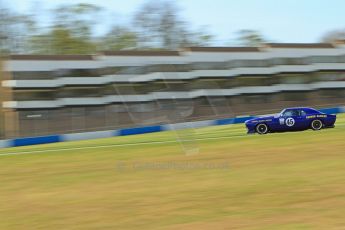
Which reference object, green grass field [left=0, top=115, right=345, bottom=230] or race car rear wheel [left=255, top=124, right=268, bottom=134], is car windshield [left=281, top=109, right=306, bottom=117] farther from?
green grass field [left=0, top=115, right=345, bottom=230]

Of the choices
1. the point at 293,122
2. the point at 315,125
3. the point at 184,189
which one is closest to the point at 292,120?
the point at 293,122

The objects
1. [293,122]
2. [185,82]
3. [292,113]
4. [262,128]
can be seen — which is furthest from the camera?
[185,82]

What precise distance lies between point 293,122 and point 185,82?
1956 cm

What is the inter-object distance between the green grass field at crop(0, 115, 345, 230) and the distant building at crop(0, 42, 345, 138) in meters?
18.8

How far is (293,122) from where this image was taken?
1798 cm

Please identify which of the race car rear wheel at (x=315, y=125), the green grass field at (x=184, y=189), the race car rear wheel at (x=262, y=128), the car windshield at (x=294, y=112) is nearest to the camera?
the green grass field at (x=184, y=189)

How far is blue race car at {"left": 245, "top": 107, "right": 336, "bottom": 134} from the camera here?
18.0 m

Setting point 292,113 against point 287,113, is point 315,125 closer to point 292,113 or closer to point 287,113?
point 292,113

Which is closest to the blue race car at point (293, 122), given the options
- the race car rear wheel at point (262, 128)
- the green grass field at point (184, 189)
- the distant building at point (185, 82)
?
the race car rear wheel at point (262, 128)

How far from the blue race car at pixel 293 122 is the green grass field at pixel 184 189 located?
3.67 m

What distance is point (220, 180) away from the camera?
901 cm

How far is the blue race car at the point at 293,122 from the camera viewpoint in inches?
707

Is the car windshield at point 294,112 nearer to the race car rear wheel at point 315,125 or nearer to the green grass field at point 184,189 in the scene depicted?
the race car rear wheel at point 315,125

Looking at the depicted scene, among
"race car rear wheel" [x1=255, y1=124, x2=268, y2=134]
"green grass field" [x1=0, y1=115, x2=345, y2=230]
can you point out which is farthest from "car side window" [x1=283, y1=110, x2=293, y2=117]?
"green grass field" [x1=0, y1=115, x2=345, y2=230]
